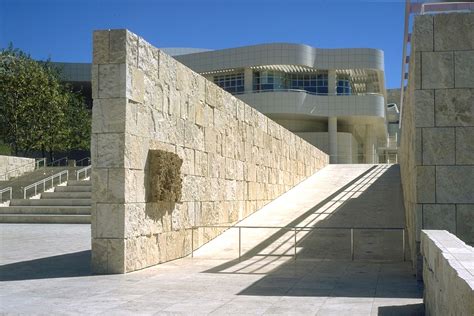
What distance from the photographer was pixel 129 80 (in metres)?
9.71

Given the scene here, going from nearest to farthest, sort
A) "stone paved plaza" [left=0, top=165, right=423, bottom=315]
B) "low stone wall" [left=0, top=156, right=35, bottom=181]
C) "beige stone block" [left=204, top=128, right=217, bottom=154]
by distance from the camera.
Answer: "stone paved plaza" [left=0, top=165, right=423, bottom=315]
"beige stone block" [left=204, top=128, right=217, bottom=154]
"low stone wall" [left=0, top=156, right=35, bottom=181]

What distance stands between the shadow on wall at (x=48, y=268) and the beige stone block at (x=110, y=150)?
185 cm

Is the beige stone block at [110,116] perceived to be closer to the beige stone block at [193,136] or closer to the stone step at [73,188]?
the beige stone block at [193,136]

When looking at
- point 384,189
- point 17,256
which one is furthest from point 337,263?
point 384,189

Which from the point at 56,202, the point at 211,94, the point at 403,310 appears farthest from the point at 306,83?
the point at 403,310

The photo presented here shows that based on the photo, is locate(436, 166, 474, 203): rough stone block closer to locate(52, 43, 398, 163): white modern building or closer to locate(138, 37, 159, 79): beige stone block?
locate(138, 37, 159, 79): beige stone block

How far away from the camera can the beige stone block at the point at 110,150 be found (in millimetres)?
9484

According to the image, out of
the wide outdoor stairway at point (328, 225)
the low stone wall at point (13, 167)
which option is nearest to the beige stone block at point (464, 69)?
the wide outdoor stairway at point (328, 225)

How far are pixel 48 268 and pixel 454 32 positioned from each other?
7.85m

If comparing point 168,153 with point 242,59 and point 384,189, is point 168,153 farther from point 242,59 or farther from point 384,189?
point 242,59

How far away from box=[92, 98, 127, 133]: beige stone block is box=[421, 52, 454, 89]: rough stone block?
16.1 ft

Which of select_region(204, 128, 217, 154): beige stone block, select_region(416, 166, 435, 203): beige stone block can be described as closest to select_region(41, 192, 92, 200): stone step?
select_region(204, 128, 217, 154): beige stone block

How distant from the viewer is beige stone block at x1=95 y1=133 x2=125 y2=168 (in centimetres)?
948

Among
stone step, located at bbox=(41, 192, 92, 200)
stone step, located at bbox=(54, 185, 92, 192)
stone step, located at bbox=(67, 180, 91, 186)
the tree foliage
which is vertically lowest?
stone step, located at bbox=(41, 192, 92, 200)
